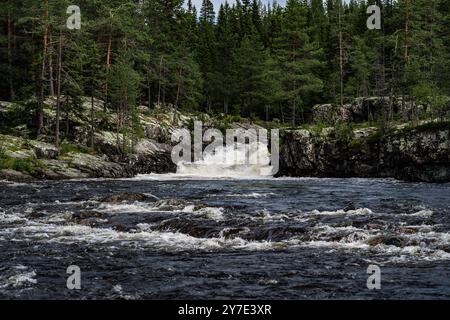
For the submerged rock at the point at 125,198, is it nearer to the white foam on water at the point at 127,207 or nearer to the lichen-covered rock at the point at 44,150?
the white foam on water at the point at 127,207

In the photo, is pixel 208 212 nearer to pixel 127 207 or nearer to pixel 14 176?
pixel 127 207

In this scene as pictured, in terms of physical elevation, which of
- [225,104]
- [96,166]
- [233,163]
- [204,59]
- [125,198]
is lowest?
[125,198]

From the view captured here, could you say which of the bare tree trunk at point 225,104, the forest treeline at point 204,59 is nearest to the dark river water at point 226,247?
the forest treeline at point 204,59

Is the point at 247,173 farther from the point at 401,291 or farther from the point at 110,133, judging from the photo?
the point at 401,291

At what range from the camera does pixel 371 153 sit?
45594mm

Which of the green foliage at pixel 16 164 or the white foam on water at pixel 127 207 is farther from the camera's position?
the green foliage at pixel 16 164

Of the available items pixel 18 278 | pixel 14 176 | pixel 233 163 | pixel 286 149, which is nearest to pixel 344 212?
pixel 18 278

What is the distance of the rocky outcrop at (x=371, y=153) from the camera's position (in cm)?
4053

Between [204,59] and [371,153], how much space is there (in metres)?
47.4

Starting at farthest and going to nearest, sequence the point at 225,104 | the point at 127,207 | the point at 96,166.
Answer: the point at 225,104 < the point at 96,166 < the point at 127,207

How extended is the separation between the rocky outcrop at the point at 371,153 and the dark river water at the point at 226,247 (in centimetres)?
1427

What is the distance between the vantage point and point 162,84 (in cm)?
7250
